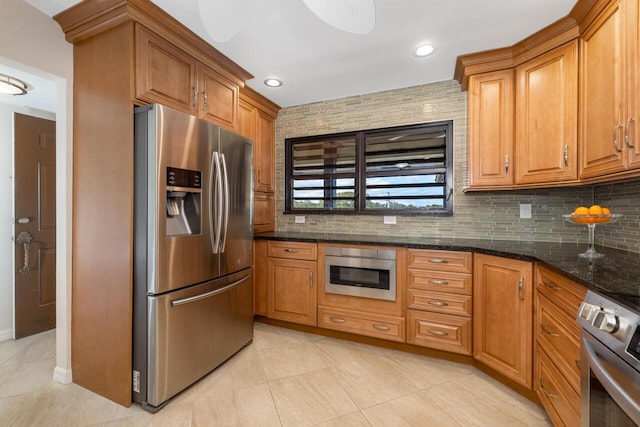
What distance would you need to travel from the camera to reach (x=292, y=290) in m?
2.77

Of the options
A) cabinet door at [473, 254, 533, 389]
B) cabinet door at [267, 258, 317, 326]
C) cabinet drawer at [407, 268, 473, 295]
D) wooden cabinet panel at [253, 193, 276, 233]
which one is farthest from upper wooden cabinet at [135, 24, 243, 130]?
cabinet door at [473, 254, 533, 389]

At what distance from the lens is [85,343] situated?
1.88 metres

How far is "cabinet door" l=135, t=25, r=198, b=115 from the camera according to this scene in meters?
1.72

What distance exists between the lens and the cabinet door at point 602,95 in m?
1.49

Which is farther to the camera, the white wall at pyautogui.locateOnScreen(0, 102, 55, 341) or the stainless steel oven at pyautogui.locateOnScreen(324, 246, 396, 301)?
the white wall at pyautogui.locateOnScreen(0, 102, 55, 341)

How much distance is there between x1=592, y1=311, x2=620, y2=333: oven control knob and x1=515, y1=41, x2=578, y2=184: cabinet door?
51.1 inches

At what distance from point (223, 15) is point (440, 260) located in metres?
2.08

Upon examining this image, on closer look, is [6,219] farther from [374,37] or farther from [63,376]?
[374,37]

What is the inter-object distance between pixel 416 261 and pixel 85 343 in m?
2.40

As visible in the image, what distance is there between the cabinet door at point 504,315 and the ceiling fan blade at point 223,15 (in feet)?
6.72

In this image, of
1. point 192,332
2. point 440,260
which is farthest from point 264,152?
point 440,260

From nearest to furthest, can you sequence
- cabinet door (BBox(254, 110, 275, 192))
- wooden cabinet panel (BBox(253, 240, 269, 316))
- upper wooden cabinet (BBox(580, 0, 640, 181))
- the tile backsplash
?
upper wooden cabinet (BBox(580, 0, 640, 181)) < the tile backsplash < wooden cabinet panel (BBox(253, 240, 269, 316)) < cabinet door (BBox(254, 110, 275, 192))

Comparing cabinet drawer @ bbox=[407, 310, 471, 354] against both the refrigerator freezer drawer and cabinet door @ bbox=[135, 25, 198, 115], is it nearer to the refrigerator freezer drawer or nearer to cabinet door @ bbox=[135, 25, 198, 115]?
the refrigerator freezer drawer

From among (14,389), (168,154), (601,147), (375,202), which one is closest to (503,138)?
(601,147)
